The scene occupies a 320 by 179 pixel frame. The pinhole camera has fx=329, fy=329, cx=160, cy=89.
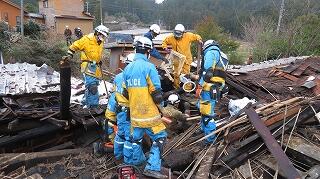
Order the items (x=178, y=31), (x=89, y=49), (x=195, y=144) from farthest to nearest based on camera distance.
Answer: (x=178, y=31), (x=89, y=49), (x=195, y=144)

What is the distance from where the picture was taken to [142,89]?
15.6 ft

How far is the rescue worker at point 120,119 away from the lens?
514 centimetres

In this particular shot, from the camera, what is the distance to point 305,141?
575cm

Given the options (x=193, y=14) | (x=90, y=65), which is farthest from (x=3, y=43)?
(x=193, y=14)

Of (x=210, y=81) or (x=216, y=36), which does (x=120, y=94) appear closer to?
(x=210, y=81)

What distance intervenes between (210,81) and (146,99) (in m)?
1.61

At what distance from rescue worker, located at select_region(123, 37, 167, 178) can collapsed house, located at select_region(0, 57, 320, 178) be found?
1.16ft

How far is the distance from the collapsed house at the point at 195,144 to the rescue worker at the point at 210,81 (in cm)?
29

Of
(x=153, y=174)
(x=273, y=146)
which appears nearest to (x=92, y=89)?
(x=153, y=174)

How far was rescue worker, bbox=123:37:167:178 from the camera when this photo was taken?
4.73 metres

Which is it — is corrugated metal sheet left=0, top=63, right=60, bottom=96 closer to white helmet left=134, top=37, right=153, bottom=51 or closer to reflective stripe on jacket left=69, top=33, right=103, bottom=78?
reflective stripe on jacket left=69, top=33, right=103, bottom=78

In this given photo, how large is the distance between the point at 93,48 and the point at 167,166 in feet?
11.6

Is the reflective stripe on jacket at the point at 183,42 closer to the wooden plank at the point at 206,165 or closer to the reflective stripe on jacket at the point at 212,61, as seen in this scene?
the reflective stripe on jacket at the point at 212,61

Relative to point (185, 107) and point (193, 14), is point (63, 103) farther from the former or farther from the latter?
point (193, 14)
